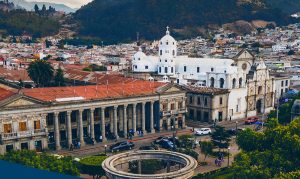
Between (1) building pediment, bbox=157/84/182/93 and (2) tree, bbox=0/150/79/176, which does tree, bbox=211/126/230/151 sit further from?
(2) tree, bbox=0/150/79/176

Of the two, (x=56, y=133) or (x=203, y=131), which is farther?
(x=203, y=131)

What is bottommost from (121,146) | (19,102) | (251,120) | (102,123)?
(121,146)

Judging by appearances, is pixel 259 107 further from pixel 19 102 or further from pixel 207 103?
pixel 19 102

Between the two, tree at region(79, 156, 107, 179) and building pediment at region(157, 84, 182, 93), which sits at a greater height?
building pediment at region(157, 84, 182, 93)

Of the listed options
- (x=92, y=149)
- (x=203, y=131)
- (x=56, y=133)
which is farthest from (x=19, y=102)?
(x=203, y=131)

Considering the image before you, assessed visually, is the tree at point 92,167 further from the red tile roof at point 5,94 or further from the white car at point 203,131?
the white car at point 203,131

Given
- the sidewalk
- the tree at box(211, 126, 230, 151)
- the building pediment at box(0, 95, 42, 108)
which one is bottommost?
the sidewalk

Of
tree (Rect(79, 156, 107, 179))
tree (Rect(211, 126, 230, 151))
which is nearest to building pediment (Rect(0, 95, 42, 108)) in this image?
tree (Rect(79, 156, 107, 179))
